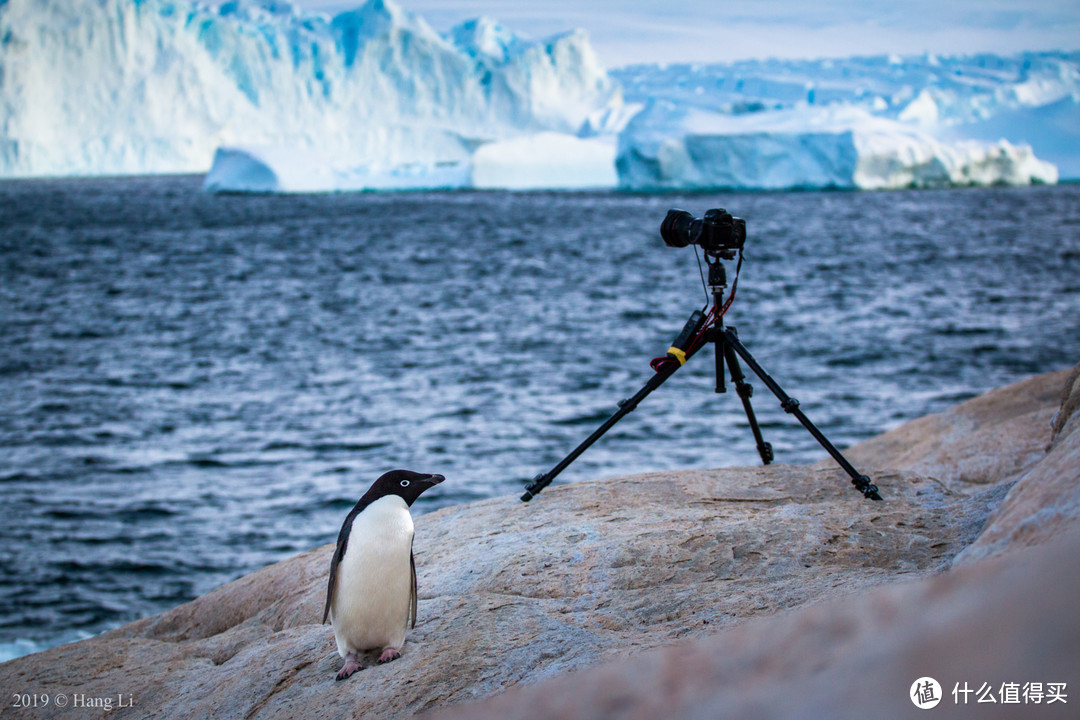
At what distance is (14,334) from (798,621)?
57.2 feet

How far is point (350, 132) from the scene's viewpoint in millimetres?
66875

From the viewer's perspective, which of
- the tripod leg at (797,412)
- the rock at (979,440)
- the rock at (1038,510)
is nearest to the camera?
the rock at (1038,510)

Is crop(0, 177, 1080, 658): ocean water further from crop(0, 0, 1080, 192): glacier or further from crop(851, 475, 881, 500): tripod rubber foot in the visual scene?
crop(0, 0, 1080, 192): glacier

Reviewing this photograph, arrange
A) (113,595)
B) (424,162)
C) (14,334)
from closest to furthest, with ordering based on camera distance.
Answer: (113,595)
(14,334)
(424,162)

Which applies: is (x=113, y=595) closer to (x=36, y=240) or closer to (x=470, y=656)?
(x=470, y=656)

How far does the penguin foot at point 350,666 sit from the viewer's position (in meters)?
2.54

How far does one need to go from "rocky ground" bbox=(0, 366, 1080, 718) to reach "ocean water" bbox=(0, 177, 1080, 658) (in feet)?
11.9

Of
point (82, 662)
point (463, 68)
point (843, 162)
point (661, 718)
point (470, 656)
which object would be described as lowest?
point (82, 662)

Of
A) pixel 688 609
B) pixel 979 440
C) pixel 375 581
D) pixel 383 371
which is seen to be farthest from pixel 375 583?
pixel 383 371

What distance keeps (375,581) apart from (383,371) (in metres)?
10.3

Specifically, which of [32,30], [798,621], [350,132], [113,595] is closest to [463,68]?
[350,132]

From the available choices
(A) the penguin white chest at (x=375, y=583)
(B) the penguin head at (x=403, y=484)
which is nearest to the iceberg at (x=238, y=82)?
Answer: (B) the penguin head at (x=403, y=484)

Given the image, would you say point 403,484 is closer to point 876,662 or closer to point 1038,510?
point 1038,510

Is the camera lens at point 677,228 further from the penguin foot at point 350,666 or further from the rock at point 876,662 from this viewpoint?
the rock at point 876,662
